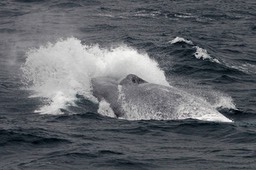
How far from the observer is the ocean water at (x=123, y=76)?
25875 millimetres

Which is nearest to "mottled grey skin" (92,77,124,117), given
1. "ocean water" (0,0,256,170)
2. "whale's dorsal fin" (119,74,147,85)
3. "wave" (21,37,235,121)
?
"wave" (21,37,235,121)

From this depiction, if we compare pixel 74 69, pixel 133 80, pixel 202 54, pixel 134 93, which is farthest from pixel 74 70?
pixel 202 54

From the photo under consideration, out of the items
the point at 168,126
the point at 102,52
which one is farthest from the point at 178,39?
the point at 168,126

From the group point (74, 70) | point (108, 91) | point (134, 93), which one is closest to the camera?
point (134, 93)

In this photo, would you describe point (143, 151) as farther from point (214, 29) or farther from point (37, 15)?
point (37, 15)

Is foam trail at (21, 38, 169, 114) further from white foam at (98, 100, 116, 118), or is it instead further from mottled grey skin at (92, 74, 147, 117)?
white foam at (98, 100, 116, 118)

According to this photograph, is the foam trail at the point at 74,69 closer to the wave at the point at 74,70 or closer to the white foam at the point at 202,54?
the wave at the point at 74,70

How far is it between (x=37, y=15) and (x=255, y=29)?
26540mm

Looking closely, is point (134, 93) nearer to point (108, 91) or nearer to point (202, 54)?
point (108, 91)

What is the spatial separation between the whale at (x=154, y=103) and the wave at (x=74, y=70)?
163 cm

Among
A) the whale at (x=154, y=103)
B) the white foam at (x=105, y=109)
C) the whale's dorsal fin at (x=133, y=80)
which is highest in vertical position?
the whale's dorsal fin at (x=133, y=80)

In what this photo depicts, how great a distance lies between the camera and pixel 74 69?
43.0 meters

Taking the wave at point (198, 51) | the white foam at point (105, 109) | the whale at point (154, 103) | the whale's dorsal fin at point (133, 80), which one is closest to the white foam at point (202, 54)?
the wave at point (198, 51)

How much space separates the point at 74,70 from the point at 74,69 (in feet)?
0.67
